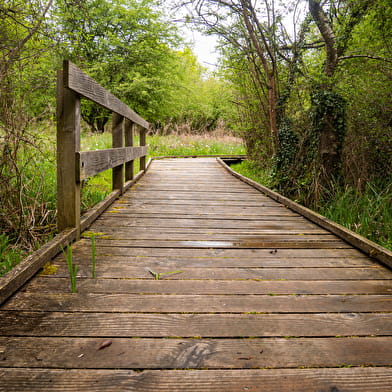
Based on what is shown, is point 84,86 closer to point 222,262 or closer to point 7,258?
point 7,258

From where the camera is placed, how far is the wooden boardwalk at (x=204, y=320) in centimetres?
110

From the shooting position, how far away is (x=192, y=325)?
139cm

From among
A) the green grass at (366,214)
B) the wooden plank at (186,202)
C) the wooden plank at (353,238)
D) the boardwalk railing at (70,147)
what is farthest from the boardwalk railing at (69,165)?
the green grass at (366,214)

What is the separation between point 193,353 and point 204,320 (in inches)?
9.0

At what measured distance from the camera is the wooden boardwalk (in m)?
1.10

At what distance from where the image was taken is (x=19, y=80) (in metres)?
2.97

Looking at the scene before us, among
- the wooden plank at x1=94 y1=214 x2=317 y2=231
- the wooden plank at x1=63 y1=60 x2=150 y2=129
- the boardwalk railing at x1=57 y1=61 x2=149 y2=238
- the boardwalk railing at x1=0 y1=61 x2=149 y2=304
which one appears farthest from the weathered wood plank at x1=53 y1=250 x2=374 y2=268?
the wooden plank at x1=63 y1=60 x2=150 y2=129

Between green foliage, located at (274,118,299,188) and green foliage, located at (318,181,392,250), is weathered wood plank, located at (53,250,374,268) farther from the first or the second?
green foliage, located at (274,118,299,188)

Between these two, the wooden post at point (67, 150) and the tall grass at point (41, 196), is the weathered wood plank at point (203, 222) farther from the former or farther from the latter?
the wooden post at point (67, 150)

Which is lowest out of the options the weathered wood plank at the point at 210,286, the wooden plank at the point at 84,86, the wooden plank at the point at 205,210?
the weathered wood plank at the point at 210,286

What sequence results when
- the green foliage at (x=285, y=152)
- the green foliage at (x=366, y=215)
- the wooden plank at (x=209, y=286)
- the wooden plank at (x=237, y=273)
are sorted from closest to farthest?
the wooden plank at (x=209, y=286) → the wooden plank at (x=237, y=273) → the green foliage at (x=366, y=215) → the green foliage at (x=285, y=152)

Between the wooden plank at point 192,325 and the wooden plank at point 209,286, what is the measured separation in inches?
9.1

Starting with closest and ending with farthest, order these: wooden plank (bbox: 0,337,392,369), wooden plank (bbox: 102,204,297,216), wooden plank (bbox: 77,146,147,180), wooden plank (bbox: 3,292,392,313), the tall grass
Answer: wooden plank (bbox: 0,337,392,369) < wooden plank (bbox: 3,292,392,313) < wooden plank (bbox: 77,146,147,180) < the tall grass < wooden plank (bbox: 102,204,297,216)

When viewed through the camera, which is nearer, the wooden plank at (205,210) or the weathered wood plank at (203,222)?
the weathered wood plank at (203,222)
